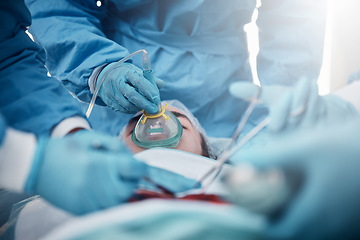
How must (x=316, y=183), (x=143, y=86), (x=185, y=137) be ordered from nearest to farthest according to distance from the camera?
(x=316, y=183), (x=143, y=86), (x=185, y=137)

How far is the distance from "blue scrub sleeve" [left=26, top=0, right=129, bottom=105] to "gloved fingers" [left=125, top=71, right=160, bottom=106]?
0.63 ft

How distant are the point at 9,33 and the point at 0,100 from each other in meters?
0.22

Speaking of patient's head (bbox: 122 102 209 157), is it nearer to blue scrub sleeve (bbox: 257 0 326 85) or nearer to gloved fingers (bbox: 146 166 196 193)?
gloved fingers (bbox: 146 166 196 193)

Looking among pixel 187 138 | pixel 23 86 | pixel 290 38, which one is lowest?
pixel 187 138

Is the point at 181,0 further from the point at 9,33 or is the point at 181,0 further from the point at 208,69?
the point at 9,33

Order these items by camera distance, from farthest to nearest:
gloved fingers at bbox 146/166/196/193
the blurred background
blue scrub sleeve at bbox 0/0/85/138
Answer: the blurred background
blue scrub sleeve at bbox 0/0/85/138
gloved fingers at bbox 146/166/196/193

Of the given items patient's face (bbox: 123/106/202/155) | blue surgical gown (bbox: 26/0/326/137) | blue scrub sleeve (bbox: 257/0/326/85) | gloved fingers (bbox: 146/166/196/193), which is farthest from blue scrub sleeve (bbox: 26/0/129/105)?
blue scrub sleeve (bbox: 257/0/326/85)

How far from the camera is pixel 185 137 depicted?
108 cm

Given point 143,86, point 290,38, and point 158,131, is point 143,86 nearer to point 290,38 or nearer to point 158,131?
point 158,131

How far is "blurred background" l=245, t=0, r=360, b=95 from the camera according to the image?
1.29m

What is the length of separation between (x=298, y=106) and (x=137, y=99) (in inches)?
24.2

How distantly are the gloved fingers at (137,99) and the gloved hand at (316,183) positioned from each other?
0.71 metres

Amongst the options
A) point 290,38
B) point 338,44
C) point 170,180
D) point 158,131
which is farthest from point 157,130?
point 338,44

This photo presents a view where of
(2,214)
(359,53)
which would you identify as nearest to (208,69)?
(359,53)
